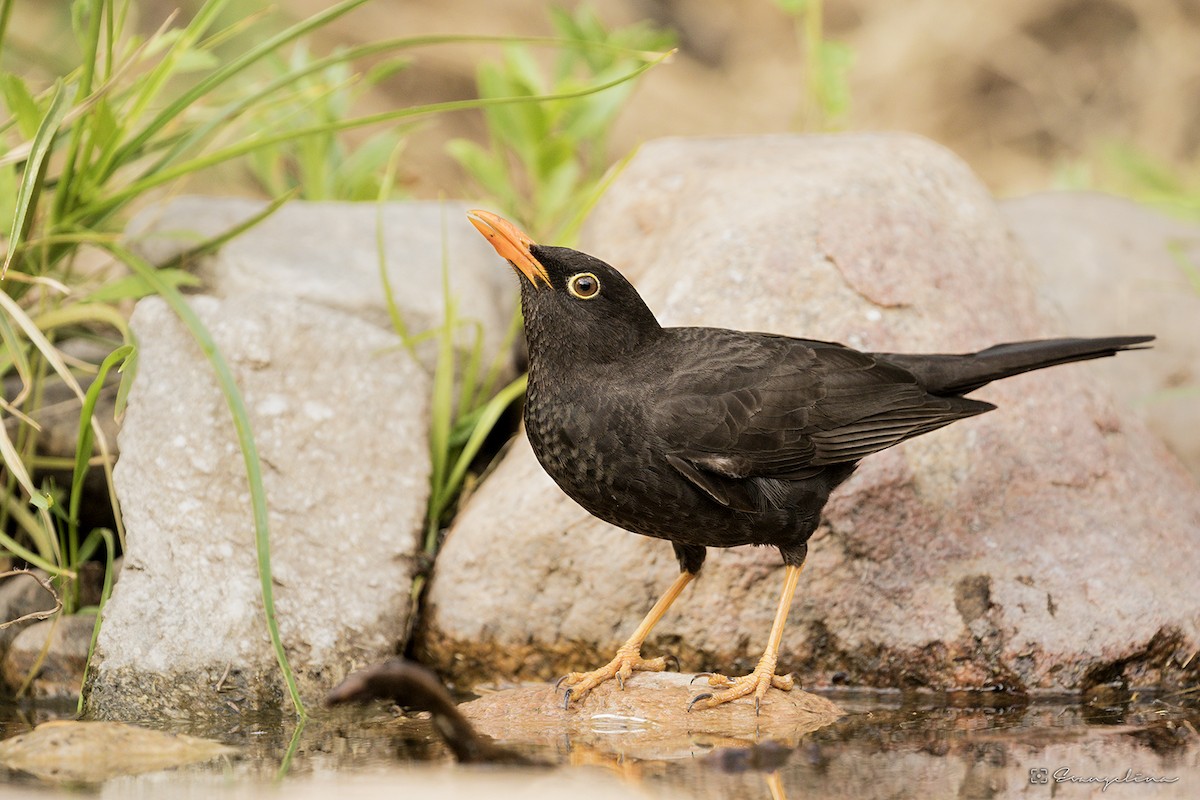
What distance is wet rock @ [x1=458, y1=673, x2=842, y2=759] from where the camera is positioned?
347cm

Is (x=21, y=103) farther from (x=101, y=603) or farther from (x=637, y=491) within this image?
(x=637, y=491)

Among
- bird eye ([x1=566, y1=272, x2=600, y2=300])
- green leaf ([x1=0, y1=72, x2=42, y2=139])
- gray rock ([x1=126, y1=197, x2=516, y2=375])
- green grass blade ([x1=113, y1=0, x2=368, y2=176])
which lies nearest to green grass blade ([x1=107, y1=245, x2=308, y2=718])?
green grass blade ([x1=113, y1=0, x2=368, y2=176])

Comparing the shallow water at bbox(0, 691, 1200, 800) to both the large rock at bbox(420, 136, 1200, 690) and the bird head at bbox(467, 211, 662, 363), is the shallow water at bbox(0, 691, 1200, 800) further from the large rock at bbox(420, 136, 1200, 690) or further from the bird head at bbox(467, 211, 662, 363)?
the bird head at bbox(467, 211, 662, 363)

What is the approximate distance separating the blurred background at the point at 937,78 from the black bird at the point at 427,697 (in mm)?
8136

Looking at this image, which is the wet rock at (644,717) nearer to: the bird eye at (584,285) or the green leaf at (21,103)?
the bird eye at (584,285)

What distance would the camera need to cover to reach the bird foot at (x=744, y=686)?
3729 millimetres

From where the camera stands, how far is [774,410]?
4.02m

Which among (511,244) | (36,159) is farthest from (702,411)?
(36,159)

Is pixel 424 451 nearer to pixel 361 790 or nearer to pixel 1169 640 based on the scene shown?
pixel 361 790

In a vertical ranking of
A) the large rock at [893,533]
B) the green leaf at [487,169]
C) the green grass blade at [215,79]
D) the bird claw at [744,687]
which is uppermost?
the green leaf at [487,169]

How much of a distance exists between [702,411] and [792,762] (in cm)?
118

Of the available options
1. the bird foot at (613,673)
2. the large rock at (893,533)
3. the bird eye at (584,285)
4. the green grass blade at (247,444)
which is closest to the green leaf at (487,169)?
the large rock at (893,533)

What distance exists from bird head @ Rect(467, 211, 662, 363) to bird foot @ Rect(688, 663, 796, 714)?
1.12m
